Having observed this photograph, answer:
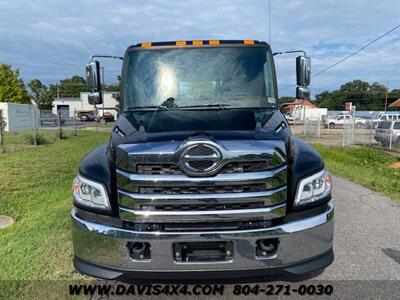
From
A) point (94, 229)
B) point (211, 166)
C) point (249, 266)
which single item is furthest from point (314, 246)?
point (94, 229)

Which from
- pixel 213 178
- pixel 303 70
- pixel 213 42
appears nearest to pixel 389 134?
pixel 303 70

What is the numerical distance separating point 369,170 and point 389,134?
984 cm

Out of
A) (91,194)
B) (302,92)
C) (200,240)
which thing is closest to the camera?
(200,240)

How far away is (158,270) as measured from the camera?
280 centimetres

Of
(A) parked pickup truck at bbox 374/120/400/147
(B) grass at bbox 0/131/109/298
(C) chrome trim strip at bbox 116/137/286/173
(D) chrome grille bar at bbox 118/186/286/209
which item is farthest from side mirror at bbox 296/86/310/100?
(A) parked pickup truck at bbox 374/120/400/147

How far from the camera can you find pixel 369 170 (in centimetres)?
1179

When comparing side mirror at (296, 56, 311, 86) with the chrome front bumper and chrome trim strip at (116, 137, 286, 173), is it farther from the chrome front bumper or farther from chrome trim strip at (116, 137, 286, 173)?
the chrome front bumper

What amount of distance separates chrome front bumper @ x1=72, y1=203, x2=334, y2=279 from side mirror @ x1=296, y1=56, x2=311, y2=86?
2.49 m

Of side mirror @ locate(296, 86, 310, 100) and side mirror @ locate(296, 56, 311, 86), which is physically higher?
side mirror @ locate(296, 56, 311, 86)

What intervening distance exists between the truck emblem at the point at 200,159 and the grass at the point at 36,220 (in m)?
1.79

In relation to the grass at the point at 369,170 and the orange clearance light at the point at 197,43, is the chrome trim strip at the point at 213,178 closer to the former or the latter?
the orange clearance light at the point at 197,43

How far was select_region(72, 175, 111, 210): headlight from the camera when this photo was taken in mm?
2979

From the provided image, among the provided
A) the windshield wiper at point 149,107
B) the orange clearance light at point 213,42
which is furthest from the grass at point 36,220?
the orange clearance light at point 213,42

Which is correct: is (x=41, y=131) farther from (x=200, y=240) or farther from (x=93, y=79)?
(x=200, y=240)
